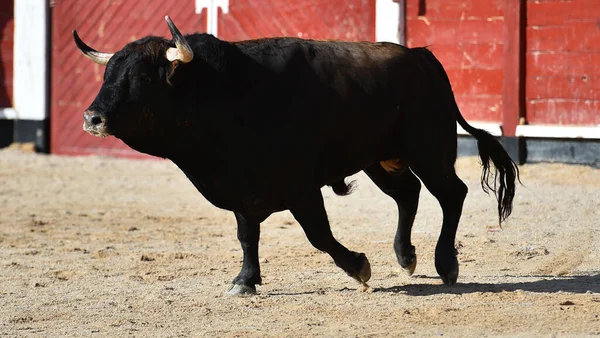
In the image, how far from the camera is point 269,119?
235 inches

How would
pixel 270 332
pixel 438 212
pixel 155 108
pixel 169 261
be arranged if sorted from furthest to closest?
pixel 438 212
pixel 169 261
pixel 155 108
pixel 270 332

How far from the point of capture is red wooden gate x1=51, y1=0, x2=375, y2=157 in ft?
43.6

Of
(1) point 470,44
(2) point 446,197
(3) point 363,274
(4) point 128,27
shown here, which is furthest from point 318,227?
(4) point 128,27

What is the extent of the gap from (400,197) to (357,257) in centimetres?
99

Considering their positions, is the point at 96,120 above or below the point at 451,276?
above

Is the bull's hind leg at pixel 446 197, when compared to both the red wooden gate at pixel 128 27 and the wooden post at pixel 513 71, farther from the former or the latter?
the red wooden gate at pixel 128 27

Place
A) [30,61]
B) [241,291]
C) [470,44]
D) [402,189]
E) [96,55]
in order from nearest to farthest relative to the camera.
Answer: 1. [96,55]
2. [241,291]
3. [402,189]
4. [470,44]
5. [30,61]

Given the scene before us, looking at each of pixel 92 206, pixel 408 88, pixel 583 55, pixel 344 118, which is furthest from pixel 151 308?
pixel 583 55

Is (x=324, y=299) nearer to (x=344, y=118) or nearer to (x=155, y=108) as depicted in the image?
(x=344, y=118)

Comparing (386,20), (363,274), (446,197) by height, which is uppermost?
(386,20)

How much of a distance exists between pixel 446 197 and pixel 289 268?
124cm

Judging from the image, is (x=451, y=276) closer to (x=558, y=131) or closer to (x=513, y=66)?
(x=558, y=131)

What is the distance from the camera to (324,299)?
611 cm

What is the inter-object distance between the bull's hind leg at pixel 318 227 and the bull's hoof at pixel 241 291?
53 centimetres
